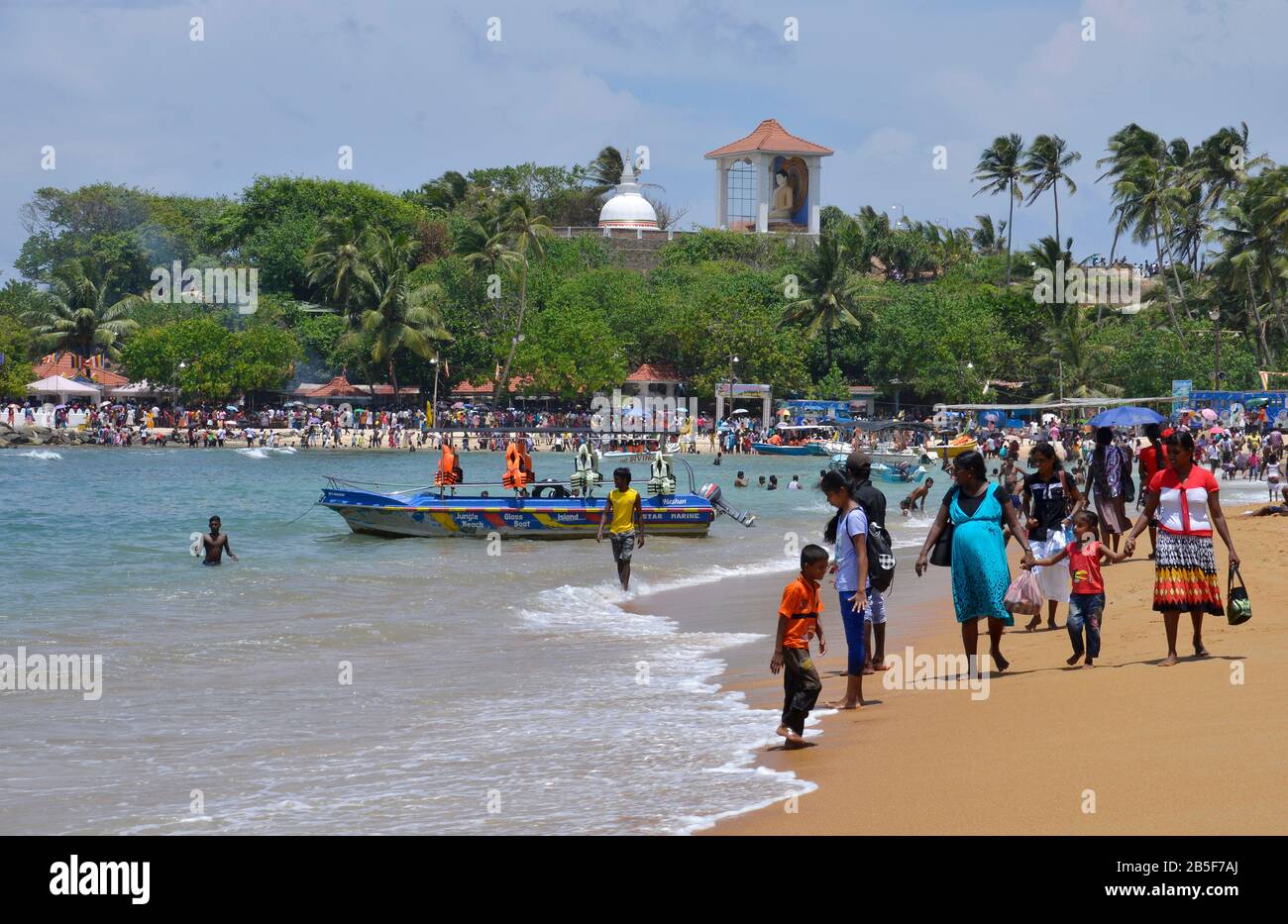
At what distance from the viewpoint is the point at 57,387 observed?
75625 mm

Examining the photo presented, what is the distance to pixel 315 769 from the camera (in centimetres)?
871

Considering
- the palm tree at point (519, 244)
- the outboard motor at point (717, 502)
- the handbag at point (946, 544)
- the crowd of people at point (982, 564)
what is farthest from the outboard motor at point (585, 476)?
the palm tree at point (519, 244)

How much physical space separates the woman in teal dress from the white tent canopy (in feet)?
242

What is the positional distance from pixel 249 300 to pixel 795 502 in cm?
4964

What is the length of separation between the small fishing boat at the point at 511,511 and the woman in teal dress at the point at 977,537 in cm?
1594

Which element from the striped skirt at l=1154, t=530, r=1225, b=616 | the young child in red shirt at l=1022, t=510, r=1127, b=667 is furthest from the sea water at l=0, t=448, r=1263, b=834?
the striped skirt at l=1154, t=530, r=1225, b=616

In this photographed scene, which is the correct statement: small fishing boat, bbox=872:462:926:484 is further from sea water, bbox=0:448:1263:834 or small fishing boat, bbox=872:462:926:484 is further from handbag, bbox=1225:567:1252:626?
handbag, bbox=1225:567:1252:626

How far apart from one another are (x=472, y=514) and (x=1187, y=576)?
56.8 feet

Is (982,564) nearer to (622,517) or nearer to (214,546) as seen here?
(622,517)

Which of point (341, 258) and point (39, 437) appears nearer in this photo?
point (39, 437)

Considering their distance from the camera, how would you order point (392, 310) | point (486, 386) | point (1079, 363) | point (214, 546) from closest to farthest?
point (214, 546) < point (1079, 363) < point (392, 310) < point (486, 386)

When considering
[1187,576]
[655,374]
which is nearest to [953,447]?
[655,374]

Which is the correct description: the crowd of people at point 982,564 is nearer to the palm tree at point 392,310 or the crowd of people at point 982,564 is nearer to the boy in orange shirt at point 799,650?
the boy in orange shirt at point 799,650

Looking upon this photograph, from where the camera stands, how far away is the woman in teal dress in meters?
9.43
